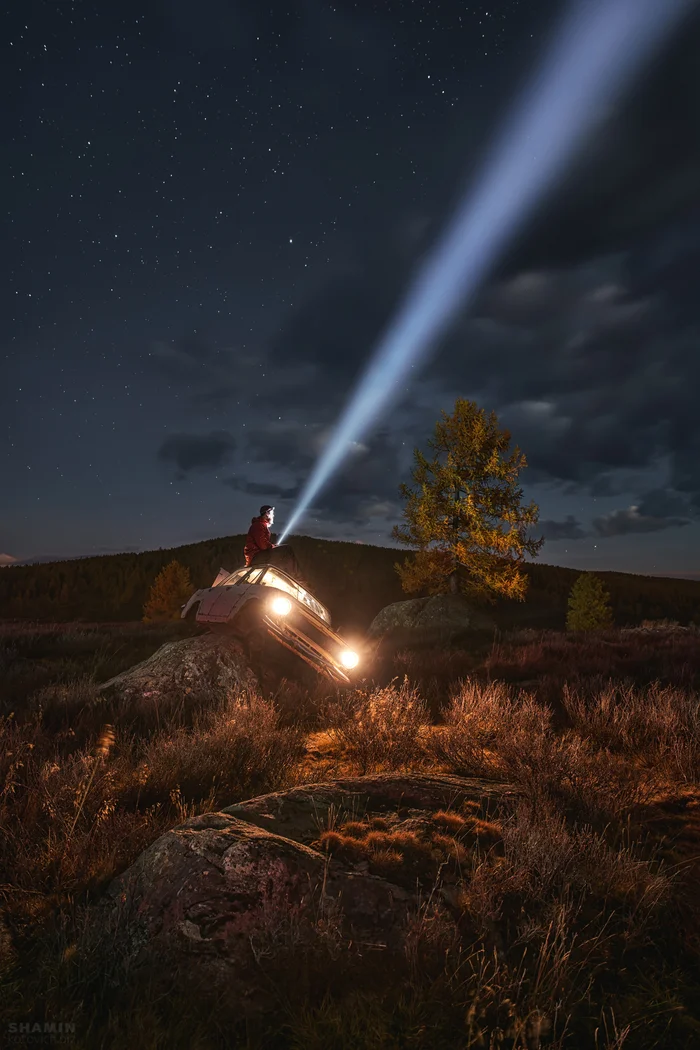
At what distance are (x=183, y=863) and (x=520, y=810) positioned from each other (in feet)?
6.79

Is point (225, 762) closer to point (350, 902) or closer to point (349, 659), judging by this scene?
point (350, 902)

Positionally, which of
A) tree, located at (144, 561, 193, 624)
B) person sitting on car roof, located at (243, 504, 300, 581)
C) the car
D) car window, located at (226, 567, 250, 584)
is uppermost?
person sitting on car roof, located at (243, 504, 300, 581)

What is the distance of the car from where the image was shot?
795 centimetres

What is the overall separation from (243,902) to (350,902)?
523 millimetres

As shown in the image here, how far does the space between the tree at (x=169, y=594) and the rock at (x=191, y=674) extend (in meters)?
31.9

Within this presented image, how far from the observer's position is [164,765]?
4000mm

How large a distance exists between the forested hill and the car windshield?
25.2 meters

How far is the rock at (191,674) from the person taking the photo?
7240 mm

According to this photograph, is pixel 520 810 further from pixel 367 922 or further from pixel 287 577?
pixel 287 577

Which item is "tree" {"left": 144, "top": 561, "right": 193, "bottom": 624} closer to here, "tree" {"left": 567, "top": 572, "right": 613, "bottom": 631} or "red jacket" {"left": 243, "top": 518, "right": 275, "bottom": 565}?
"tree" {"left": 567, "top": 572, "right": 613, "bottom": 631}

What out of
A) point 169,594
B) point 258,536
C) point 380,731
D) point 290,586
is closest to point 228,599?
point 290,586

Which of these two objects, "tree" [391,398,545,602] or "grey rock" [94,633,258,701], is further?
"tree" [391,398,545,602]

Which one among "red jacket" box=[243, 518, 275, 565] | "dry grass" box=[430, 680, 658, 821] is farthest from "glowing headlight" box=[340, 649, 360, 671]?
"red jacket" box=[243, 518, 275, 565]

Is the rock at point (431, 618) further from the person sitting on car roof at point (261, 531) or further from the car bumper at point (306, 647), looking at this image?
the car bumper at point (306, 647)
